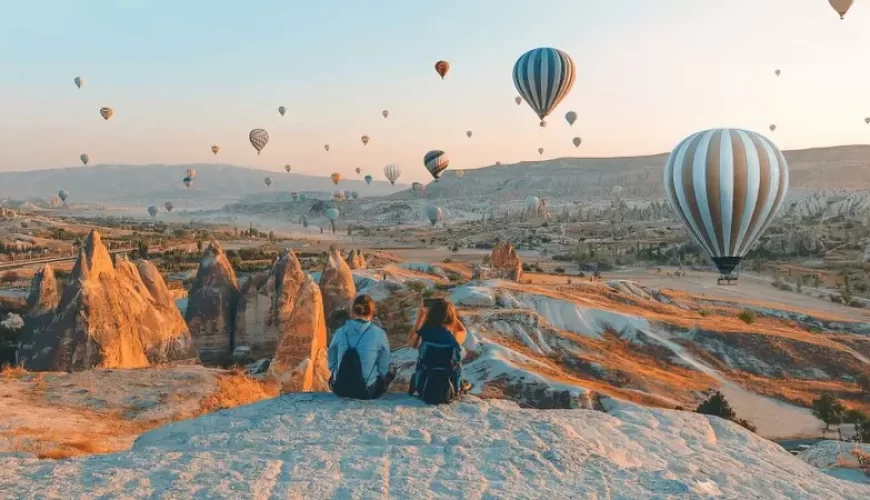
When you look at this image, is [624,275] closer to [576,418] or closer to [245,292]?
[245,292]

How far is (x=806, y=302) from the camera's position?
4022 cm

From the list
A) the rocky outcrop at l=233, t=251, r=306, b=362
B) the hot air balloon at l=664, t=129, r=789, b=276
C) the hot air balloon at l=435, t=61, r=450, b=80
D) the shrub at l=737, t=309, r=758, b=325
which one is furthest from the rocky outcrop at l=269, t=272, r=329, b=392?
the hot air balloon at l=435, t=61, r=450, b=80

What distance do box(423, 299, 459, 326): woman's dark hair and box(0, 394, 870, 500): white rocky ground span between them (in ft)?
2.93

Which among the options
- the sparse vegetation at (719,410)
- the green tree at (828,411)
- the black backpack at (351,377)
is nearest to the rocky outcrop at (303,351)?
the black backpack at (351,377)

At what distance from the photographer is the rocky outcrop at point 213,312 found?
728 inches

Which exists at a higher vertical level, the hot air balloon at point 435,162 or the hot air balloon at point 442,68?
the hot air balloon at point 442,68

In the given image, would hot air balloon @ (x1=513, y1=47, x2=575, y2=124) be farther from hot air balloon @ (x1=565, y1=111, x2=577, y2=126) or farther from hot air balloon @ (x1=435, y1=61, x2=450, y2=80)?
hot air balloon @ (x1=565, y1=111, x2=577, y2=126)

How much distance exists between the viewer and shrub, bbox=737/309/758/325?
3067 centimetres

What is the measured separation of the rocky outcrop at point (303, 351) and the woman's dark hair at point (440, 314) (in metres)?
5.93

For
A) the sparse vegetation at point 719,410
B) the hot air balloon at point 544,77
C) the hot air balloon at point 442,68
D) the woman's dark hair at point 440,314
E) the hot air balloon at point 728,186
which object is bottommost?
the sparse vegetation at point 719,410

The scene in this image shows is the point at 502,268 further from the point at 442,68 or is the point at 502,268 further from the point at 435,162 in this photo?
the point at 435,162

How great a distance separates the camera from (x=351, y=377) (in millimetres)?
7266

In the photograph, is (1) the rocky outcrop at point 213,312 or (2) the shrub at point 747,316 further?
(2) the shrub at point 747,316

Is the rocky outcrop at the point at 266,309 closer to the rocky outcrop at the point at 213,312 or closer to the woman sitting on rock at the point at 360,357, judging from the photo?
the rocky outcrop at the point at 213,312
